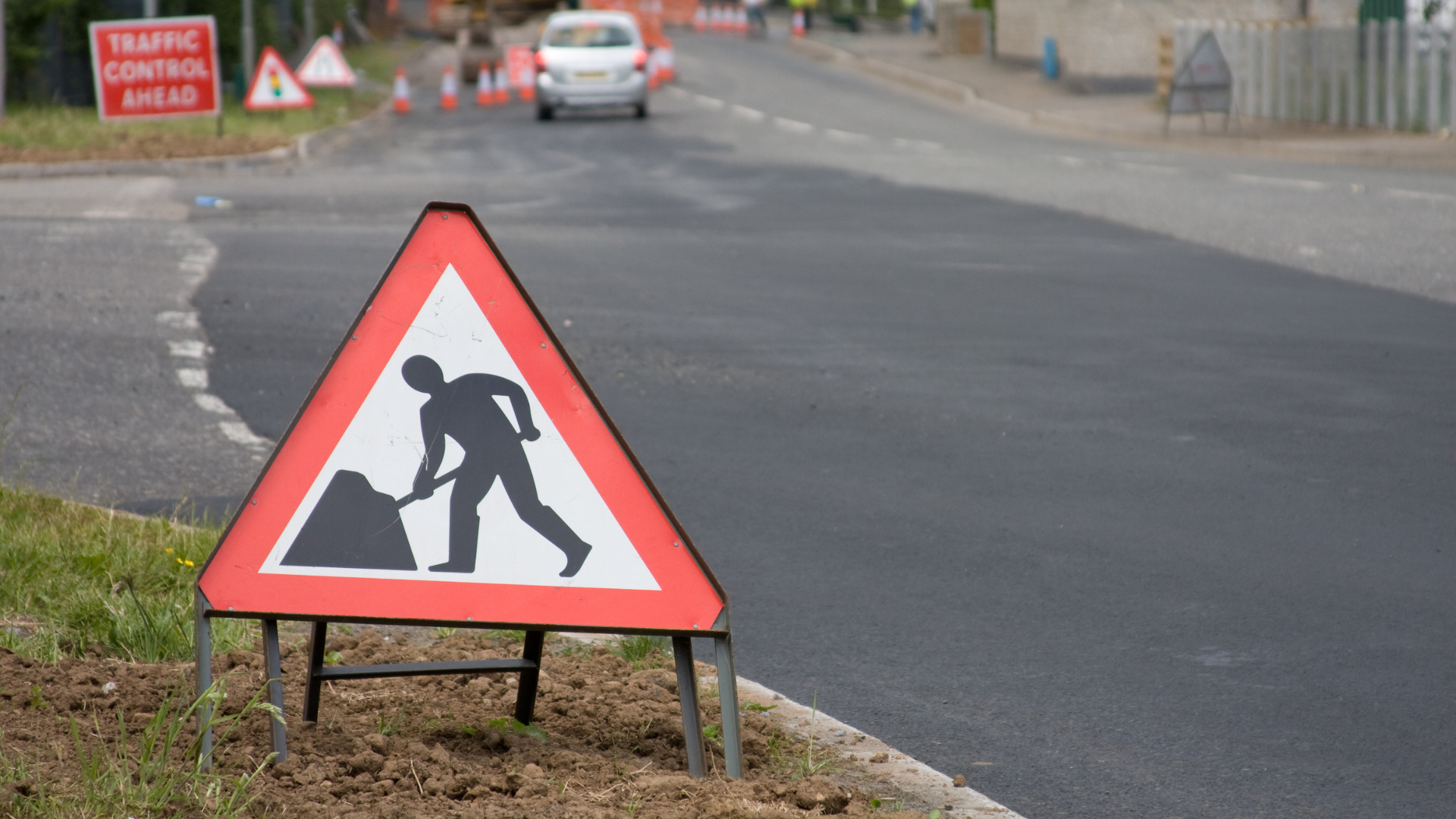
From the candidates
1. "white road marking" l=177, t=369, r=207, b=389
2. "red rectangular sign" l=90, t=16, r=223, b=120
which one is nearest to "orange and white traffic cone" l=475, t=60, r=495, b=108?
"red rectangular sign" l=90, t=16, r=223, b=120

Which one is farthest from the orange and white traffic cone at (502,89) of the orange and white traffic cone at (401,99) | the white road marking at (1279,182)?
the white road marking at (1279,182)

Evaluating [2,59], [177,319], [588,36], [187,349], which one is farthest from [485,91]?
[187,349]

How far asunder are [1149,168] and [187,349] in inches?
538

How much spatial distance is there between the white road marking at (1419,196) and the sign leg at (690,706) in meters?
14.3

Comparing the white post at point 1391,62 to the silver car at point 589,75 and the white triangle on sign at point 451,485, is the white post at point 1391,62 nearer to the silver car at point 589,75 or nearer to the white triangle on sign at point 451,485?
the silver car at point 589,75

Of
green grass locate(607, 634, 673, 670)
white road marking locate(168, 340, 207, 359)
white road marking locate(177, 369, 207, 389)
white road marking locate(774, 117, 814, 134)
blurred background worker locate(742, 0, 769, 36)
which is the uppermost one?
blurred background worker locate(742, 0, 769, 36)

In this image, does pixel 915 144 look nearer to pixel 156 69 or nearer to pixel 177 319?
pixel 156 69

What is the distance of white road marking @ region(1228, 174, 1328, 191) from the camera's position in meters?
16.9

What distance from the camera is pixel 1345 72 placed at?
24.6 meters

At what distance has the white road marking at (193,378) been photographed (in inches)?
319

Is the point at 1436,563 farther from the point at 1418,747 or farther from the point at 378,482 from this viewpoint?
the point at 378,482

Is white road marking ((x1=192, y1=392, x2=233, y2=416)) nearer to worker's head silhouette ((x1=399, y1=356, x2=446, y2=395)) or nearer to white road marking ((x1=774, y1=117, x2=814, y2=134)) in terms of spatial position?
worker's head silhouette ((x1=399, y1=356, x2=446, y2=395))

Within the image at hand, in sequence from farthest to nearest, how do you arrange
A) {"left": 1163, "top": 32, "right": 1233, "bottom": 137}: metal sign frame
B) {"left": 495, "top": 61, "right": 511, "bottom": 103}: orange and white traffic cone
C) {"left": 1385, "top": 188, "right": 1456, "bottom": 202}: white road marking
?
{"left": 495, "top": 61, "right": 511, "bottom": 103}: orange and white traffic cone < {"left": 1163, "top": 32, "right": 1233, "bottom": 137}: metal sign frame < {"left": 1385, "top": 188, "right": 1456, "bottom": 202}: white road marking

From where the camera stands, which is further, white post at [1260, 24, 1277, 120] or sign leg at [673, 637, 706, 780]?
white post at [1260, 24, 1277, 120]
